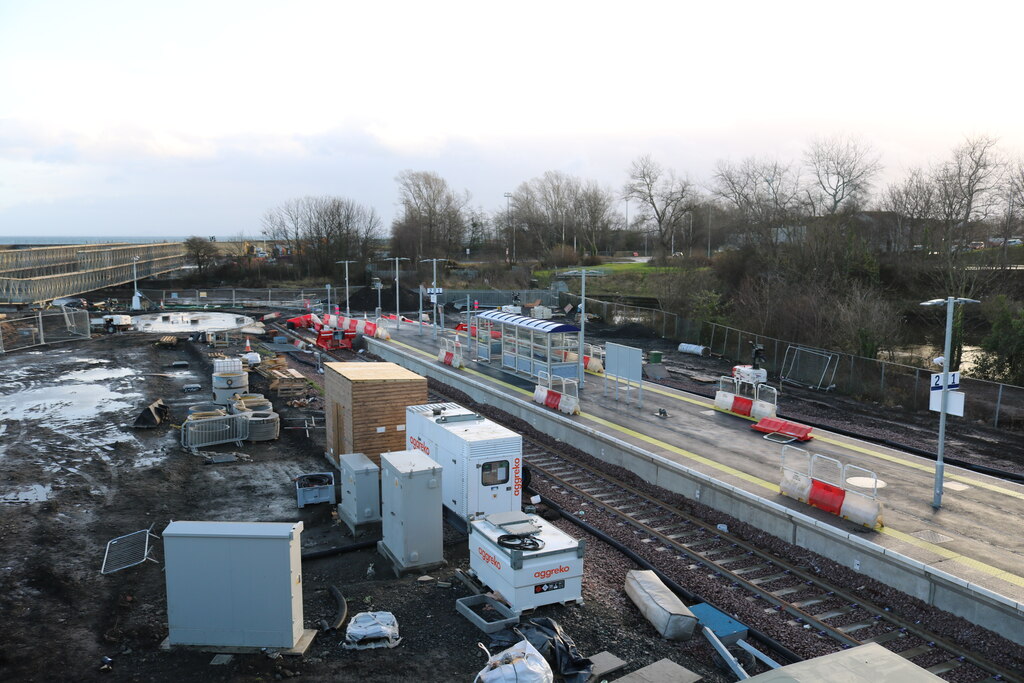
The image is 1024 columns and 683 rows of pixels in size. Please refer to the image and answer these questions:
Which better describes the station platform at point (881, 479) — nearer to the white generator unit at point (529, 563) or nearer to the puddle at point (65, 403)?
the white generator unit at point (529, 563)

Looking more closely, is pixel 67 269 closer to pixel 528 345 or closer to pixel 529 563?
pixel 528 345

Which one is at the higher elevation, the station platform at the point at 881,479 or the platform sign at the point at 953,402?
the platform sign at the point at 953,402

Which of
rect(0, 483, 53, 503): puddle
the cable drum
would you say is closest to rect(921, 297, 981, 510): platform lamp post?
the cable drum

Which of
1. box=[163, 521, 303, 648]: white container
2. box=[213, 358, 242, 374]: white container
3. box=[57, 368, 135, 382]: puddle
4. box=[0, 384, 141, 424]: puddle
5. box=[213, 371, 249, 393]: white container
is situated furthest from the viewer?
box=[57, 368, 135, 382]: puddle

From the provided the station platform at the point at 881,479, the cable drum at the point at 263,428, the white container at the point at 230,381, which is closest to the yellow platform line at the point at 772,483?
the station platform at the point at 881,479

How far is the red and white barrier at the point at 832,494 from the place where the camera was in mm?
14352

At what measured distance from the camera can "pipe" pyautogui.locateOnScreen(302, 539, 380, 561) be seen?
14219 millimetres

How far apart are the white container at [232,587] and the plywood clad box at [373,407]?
8.06 metres

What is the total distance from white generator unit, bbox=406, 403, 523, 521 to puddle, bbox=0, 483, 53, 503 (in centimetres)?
991

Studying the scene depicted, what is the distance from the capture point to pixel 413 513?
13586 millimetres

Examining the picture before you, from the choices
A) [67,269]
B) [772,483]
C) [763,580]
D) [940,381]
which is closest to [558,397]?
[772,483]

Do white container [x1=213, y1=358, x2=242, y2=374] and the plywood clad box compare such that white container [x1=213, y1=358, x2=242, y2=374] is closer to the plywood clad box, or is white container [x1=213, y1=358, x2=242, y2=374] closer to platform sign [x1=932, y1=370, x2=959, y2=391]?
the plywood clad box

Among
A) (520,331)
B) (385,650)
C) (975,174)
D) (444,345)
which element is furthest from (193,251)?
(385,650)

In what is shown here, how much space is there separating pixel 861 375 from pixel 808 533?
18135 millimetres
